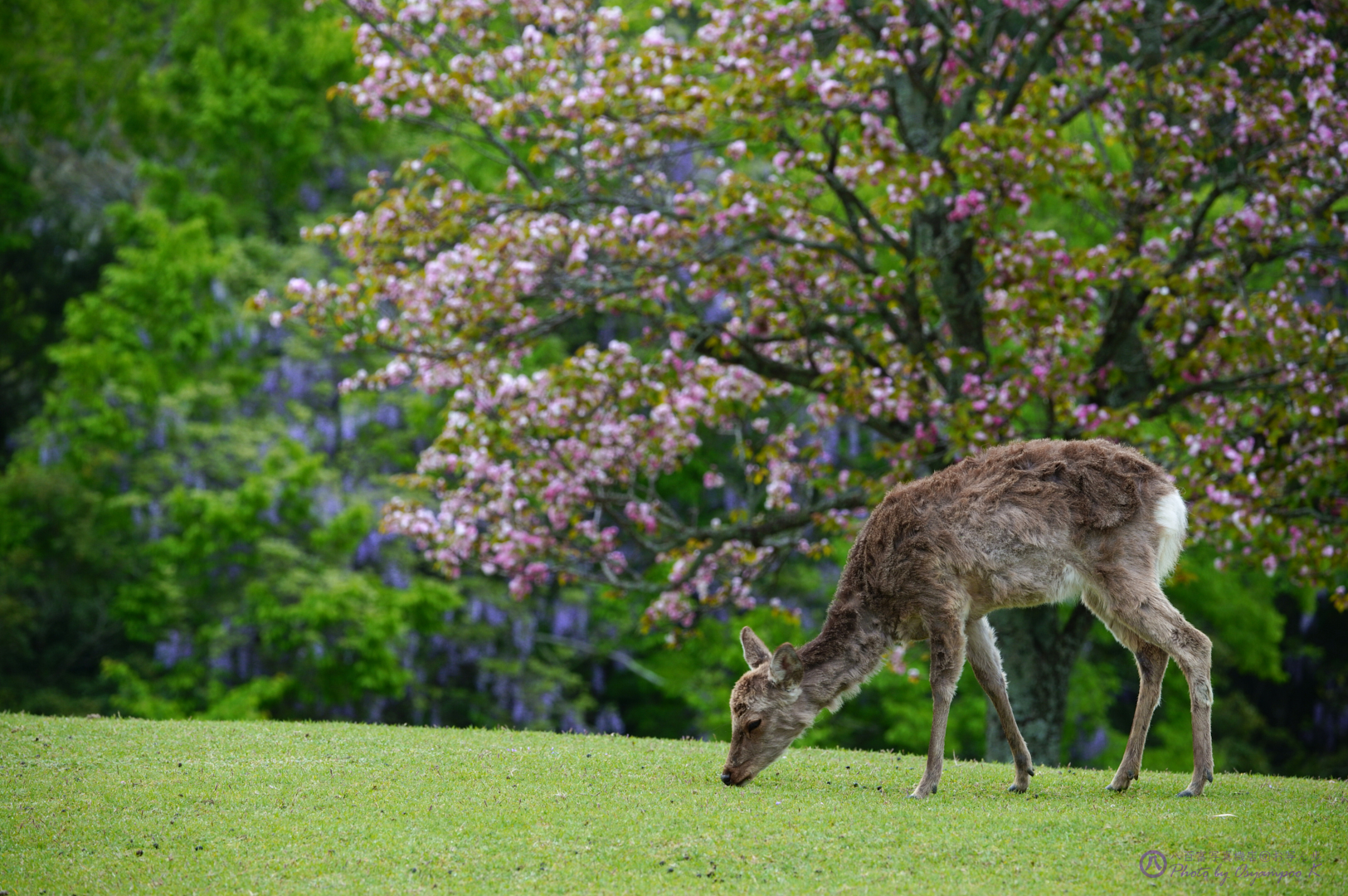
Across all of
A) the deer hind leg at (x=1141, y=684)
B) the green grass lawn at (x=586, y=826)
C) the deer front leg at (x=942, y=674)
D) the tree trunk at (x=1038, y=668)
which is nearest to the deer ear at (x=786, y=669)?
the green grass lawn at (x=586, y=826)

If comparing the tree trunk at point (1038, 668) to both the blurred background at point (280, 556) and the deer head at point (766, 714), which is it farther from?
the blurred background at point (280, 556)

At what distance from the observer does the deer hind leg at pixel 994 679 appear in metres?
7.29

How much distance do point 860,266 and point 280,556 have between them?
12702 millimetres

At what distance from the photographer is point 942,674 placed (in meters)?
6.96

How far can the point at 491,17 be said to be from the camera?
13547 millimetres

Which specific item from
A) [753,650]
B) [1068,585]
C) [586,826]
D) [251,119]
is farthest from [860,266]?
[251,119]

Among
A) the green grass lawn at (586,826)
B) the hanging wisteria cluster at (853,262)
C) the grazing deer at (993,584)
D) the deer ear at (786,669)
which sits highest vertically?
the hanging wisteria cluster at (853,262)

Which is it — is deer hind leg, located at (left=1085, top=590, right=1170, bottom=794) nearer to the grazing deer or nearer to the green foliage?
the grazing deer

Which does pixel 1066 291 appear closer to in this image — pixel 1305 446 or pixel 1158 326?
pixel 1158 326

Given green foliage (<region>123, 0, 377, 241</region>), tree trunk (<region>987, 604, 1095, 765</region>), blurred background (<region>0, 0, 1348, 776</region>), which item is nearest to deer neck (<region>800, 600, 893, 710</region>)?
tree trunk (<region>987, 604, 1095, 765</region>)

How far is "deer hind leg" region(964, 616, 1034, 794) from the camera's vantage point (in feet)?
23.9

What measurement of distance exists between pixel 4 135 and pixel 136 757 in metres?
28.3

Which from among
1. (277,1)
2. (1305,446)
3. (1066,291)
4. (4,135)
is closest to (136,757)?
(1066,291)

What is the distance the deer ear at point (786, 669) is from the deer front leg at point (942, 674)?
775 millimetres
